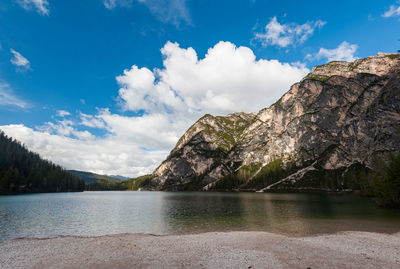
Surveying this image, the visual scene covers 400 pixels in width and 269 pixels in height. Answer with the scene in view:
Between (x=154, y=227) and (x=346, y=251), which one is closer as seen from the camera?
(x=346, y=251)

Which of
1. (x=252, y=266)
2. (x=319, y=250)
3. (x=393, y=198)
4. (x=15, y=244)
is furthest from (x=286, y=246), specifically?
(x=393, y=198)

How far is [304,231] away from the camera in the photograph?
34.0 metres

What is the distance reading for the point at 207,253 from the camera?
67.3 feet

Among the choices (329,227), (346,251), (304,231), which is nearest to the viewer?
(346,251)

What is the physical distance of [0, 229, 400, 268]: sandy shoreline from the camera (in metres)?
17.5

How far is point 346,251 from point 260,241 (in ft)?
28.8

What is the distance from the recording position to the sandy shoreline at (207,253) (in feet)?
57.4

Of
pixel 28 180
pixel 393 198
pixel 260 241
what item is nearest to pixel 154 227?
pixel 260 241

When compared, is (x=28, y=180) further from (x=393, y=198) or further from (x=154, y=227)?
(x=393, y=198)

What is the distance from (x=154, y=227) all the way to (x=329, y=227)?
32542 mm

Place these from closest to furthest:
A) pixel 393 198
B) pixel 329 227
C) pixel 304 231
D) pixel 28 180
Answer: pixel 304 231 → pixel 329 227 → pixel 393 198 → pixel 28 180

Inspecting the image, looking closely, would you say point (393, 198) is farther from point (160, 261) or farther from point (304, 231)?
point (160, 261)

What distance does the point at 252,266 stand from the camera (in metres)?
16.6

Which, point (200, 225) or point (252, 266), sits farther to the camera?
point (200, 225)
